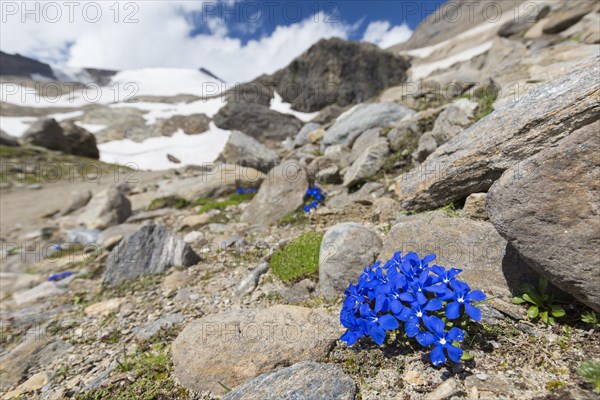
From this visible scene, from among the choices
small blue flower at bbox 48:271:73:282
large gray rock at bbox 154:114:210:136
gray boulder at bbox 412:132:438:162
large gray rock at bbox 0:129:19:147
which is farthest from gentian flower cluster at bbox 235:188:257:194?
large gray rock at bbox 154:114:210:136

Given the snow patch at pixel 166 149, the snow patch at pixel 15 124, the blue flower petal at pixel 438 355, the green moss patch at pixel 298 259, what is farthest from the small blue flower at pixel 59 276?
the snow patch at pixel 15 124

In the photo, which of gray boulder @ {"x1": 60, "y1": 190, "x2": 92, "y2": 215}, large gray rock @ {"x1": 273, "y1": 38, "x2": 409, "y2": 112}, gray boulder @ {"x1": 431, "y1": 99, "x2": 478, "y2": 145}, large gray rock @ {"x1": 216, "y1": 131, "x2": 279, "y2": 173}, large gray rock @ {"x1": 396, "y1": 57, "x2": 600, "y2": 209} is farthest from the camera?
large gray rock @ {"x1": 273, "y1": 38, "x2": 409, "y2": 112}

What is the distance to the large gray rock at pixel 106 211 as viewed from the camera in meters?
12.2

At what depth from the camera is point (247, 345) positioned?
361cm

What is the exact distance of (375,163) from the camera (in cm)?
863

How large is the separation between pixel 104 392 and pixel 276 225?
5.03 metres

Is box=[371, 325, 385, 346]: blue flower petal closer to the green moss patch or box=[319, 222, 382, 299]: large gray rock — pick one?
box=[319, 222, 382, 299]: large gray rock

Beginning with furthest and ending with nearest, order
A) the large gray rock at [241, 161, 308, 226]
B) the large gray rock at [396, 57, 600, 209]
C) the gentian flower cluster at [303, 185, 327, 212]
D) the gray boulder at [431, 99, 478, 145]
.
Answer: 1. the large gray rock at [241, 161, 308, 226]
2. the gentian flower cluster at [303, 185, 327, 212]
3. the gray boulder at [431, 99, 478, 145]
4. the large gray rock at [396, 57, 600, 209]

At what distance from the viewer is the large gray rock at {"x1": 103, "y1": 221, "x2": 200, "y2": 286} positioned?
6.88 m

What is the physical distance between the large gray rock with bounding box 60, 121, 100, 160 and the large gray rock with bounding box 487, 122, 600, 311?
2323 inches

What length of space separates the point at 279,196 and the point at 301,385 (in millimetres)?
A: 6221

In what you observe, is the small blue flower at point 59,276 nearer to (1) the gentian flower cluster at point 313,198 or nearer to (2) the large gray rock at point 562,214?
(1) the gentian flower cluster at point 313,198

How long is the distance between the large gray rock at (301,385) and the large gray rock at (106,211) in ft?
36.7

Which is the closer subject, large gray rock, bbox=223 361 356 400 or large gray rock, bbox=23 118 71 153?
large gray rock, bbox=223 361 356 400
